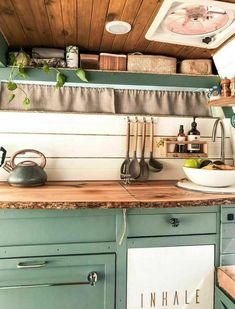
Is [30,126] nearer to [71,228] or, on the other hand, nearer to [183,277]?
[71,228]

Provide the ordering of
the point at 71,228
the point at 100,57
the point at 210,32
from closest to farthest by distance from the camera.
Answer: the point at 71,228, the point at 210,32, the point at 100,57

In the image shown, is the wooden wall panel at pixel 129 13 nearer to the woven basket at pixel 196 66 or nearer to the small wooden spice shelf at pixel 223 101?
the woven basket at pixel 196 66

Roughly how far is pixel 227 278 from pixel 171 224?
0.38 metres

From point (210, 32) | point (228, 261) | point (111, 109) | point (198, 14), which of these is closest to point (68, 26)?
point (111, 109)

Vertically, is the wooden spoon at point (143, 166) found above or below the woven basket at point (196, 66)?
below

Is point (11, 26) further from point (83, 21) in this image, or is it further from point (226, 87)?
point (226, 87)

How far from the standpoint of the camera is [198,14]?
1.34 meters

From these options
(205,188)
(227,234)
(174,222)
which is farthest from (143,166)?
(227,234)

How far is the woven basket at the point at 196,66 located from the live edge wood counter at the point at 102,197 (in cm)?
86

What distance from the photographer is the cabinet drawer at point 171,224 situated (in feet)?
4.35

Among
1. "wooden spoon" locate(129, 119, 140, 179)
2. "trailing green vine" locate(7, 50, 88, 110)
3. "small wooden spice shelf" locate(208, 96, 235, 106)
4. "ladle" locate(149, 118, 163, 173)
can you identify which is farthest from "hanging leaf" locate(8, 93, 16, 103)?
"small wooden spice shelf" locate(208, 96, 235, 106)

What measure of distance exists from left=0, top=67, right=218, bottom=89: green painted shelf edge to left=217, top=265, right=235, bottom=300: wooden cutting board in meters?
1.20

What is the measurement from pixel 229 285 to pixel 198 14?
139cm

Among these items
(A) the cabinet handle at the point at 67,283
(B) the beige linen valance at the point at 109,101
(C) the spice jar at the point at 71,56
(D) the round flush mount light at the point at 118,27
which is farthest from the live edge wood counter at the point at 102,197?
(D) the round flush mount light at the point at 118,27
